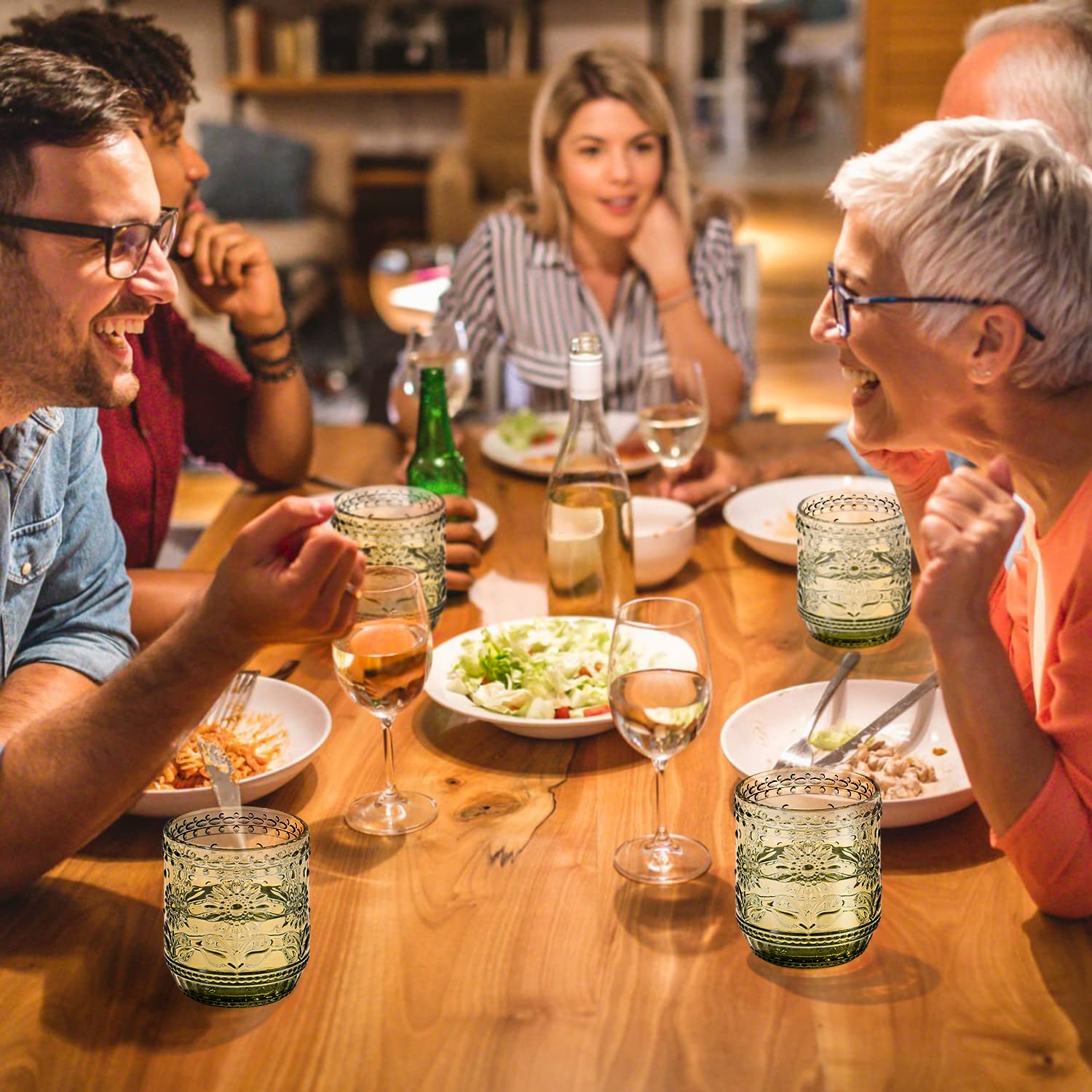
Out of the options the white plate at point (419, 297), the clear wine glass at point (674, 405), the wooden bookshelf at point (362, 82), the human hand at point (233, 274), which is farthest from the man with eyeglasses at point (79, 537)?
the wooden bookshelf at point (362, 82)

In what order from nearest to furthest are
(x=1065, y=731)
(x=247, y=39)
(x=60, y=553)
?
1. (x=1065, y=731)
2. (x=60, y=553)
3. (x=247, y=39)

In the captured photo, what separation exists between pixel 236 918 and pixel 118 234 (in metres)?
0.65

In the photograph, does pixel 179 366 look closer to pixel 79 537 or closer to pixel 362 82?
pixel 79 537

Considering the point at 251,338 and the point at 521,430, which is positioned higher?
the point at 251,338

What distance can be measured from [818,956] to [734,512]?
1.04m

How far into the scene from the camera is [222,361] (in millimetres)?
2328

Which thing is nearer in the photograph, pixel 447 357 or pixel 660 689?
pixel 660 689

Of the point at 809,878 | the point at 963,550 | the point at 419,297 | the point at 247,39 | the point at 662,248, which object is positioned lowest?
the point at 419,297

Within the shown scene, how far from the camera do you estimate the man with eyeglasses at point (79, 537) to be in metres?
1.14

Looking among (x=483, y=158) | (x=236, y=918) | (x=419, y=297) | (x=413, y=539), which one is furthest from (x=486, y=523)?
(x=483, y=158)

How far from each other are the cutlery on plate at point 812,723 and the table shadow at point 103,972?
0.54m

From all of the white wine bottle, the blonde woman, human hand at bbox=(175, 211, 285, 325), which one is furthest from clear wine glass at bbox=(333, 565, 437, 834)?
the blonde woman

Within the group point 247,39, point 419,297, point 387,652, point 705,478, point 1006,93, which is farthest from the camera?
point 247,39

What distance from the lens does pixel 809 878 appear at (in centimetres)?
102
